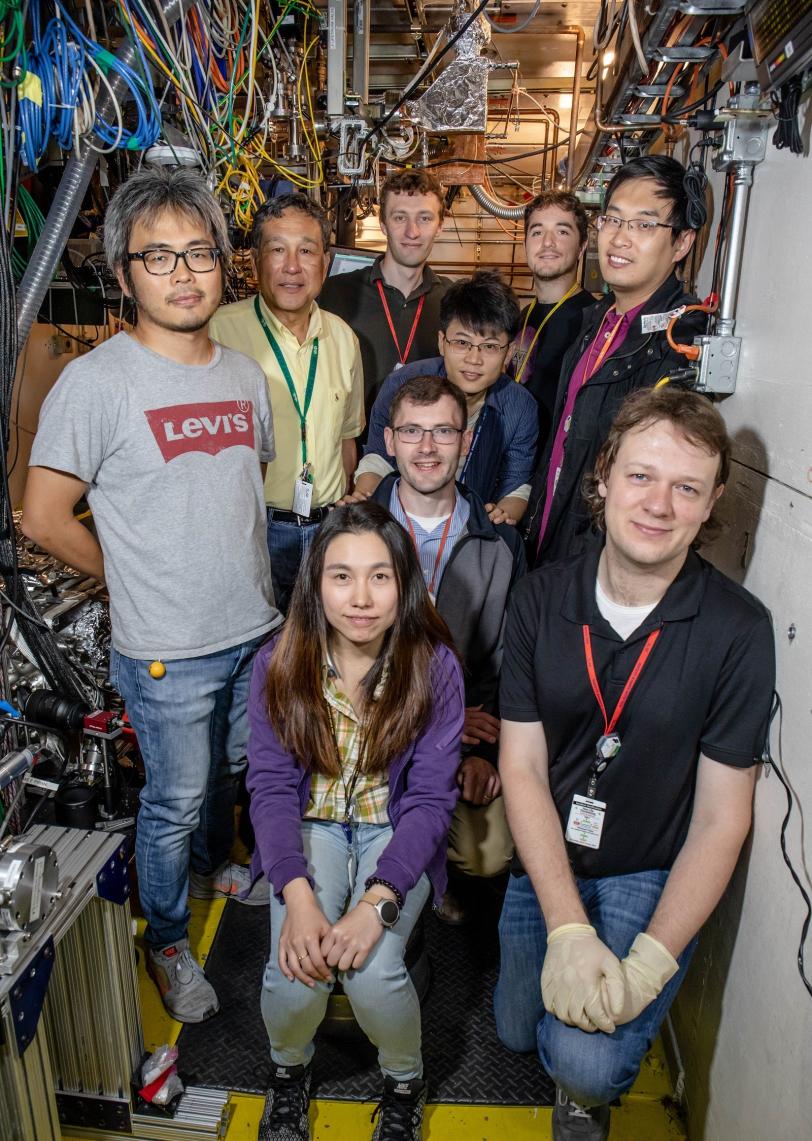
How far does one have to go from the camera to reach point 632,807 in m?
1.61

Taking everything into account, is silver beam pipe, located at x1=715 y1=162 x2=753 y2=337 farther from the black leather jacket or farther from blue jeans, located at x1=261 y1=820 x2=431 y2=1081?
blue jeans, located at x1=261 y1=820 x2=431 y2=1081

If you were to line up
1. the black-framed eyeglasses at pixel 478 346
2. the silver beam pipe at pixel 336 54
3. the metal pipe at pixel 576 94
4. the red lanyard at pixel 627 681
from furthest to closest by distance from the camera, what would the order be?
the metal pipe at pixel 576 94 < the silver beam pipe at pixel 336 54 < the black-framed eyeglasses at pixel 478 346 < the red lanyard at pixel 627 681

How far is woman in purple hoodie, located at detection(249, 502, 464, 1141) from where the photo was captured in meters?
1.62

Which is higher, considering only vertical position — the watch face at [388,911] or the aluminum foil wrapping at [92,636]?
the aluminum foil wrapping at [92,636]

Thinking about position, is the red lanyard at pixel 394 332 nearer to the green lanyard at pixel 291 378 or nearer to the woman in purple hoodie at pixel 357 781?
the green lanyard at pixel 291 378

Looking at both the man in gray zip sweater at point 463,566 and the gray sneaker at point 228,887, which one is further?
the gray sneaker at point 228,887

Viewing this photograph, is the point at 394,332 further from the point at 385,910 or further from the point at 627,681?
the point at 385,910

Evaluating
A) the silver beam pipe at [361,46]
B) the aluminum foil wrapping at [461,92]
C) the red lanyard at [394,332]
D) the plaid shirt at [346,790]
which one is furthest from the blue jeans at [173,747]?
the aluminum foil wrapping at [461,92]

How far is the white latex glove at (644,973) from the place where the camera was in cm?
144

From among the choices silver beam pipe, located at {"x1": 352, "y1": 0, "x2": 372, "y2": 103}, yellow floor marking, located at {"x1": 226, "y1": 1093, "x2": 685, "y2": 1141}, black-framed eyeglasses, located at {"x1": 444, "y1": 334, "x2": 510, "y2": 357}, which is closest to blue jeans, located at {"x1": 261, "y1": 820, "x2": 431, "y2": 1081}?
yellow floor marking, located at {"x1": 226, "y1": 1093, "x2": 685, "y2": 1141}

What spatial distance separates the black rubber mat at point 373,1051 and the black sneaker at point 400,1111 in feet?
0.44

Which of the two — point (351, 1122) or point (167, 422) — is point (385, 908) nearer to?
point (351, 1122)

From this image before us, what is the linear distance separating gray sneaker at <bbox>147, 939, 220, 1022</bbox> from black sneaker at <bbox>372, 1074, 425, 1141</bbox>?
1.65ft

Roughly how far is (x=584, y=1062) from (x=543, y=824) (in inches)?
16.5
